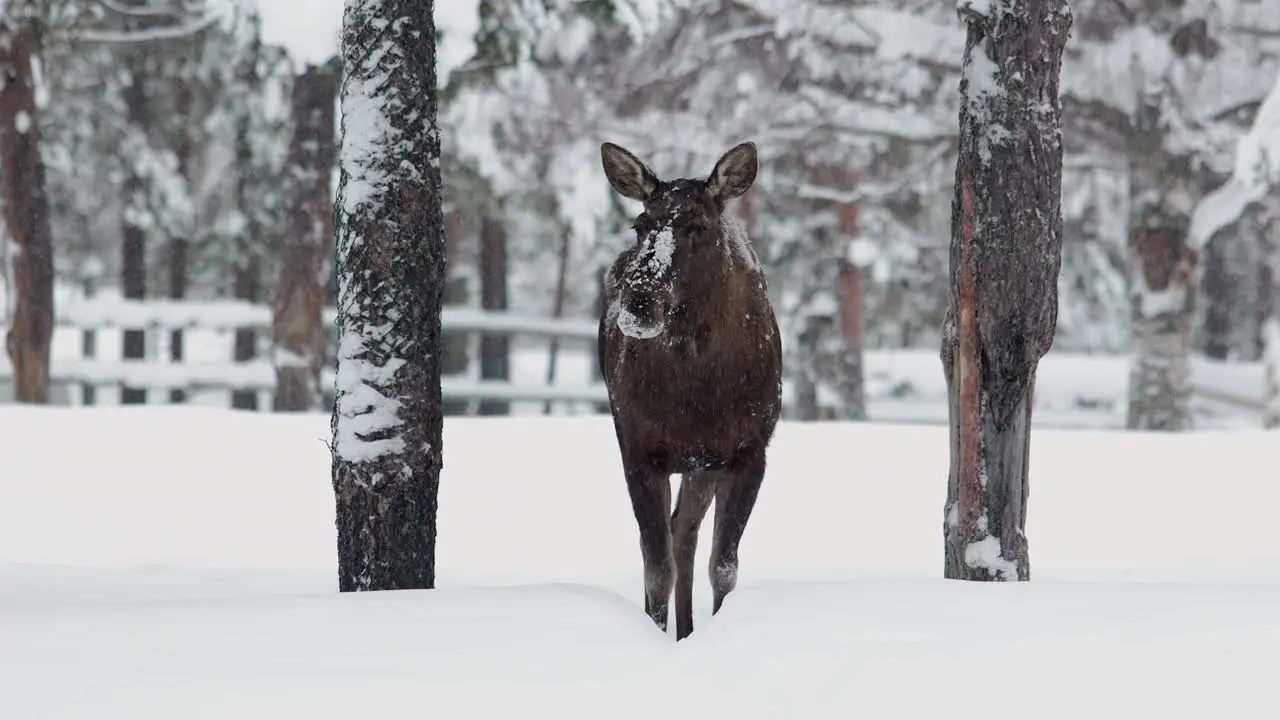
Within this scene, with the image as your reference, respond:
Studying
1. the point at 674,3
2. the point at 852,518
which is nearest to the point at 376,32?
the point at 852,518

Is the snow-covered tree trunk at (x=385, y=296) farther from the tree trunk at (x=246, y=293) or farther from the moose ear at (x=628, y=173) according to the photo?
the tree trunk at (x=246, y=293)

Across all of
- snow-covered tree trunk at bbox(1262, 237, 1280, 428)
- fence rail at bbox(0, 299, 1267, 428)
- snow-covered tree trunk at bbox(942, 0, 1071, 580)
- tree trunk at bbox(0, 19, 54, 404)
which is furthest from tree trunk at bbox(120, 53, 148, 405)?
snow-covered tree trunk at bbox(942, 0, 1071, 580)

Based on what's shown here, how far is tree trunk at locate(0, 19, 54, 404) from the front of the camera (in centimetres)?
1908

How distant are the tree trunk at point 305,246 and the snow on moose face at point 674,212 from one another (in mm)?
10317

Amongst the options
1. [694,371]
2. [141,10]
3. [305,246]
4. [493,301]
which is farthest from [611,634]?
[493,301]

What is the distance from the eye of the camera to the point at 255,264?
86.2 feet

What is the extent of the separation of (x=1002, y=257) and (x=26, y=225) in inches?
610

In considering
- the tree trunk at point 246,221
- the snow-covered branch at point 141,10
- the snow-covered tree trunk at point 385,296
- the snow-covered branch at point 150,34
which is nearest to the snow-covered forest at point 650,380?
the snow-covered tree trunk at point 385,296

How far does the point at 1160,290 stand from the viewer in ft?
64.1

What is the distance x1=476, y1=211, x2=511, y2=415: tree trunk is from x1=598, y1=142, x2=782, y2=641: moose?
17.4 meters

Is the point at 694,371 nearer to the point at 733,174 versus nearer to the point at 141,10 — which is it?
the point at 733,174

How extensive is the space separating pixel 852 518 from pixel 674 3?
905cm

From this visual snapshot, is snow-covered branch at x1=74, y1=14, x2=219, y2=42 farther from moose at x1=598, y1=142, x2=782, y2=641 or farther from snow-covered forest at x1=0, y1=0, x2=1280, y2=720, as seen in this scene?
moose at x1=598, y1=142, x2=782, y2=641

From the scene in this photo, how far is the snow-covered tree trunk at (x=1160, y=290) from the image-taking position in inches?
755
